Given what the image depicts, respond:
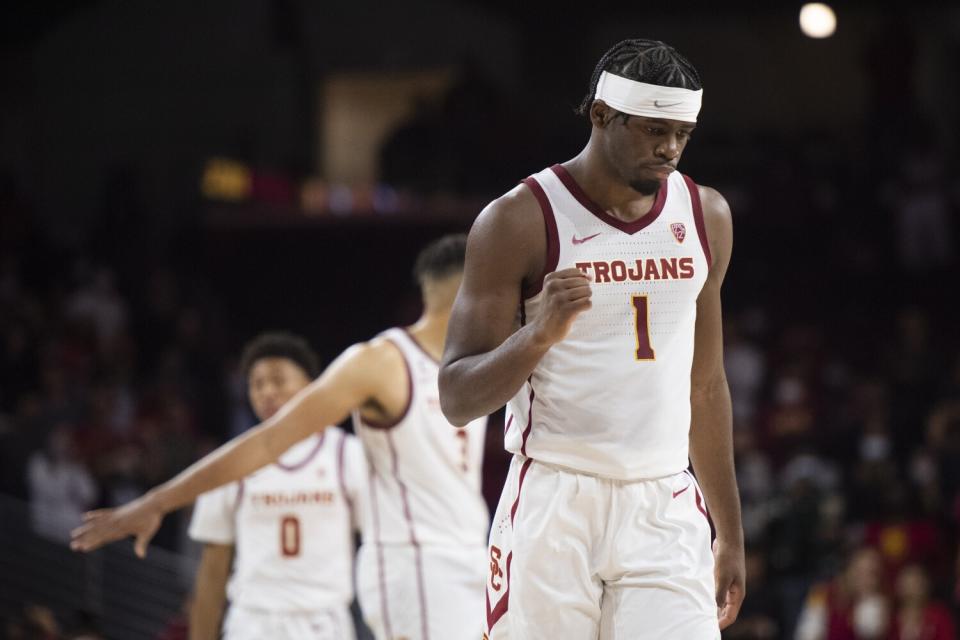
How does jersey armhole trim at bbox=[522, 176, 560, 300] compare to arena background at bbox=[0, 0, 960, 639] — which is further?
arena background at bbox=[0, 0, 960, 639]

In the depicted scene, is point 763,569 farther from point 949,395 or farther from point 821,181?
point 821,181

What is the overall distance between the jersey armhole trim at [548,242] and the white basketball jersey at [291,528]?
2.46 m

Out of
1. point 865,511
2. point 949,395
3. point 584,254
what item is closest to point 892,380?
point 949,395

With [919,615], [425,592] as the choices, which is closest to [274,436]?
[425,592]

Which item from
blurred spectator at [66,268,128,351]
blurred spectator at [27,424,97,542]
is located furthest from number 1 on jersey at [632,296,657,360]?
blurred spectator at [66,268,128,351]

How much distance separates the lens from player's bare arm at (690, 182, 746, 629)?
378cm

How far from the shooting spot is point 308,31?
61.5 feet

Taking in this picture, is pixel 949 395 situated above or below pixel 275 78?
below

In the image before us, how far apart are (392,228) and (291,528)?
10755 millimetres

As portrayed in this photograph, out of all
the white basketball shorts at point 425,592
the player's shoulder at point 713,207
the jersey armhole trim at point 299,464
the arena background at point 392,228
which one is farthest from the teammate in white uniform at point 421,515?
the arena background at point 392,228

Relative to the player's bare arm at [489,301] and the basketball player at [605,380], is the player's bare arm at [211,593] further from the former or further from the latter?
the player's bare arm at [489,301]

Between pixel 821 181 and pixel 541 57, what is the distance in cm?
445

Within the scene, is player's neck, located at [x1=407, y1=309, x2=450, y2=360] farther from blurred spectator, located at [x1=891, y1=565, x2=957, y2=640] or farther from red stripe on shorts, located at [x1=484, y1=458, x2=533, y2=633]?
blurred spectator, located at [x1=891, y1=565, x2=957, y2=640]

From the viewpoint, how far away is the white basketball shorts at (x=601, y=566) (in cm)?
338
